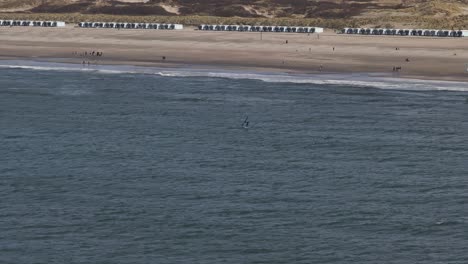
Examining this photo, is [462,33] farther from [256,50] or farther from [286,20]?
[286,20]

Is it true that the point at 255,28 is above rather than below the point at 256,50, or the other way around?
above

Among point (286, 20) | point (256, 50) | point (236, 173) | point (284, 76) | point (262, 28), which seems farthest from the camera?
point (286, 20)

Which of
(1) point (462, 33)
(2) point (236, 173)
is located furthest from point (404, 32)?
(2) point (236, 173)

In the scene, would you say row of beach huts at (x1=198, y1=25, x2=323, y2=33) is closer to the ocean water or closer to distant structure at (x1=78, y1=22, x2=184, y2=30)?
distant structure at (x1=78, y1=22, x2=184, y2=30)

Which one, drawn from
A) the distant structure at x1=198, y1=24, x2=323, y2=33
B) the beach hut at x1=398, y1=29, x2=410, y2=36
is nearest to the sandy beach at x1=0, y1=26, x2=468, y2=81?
the distant structure at x1=198, y1=24, x2=323, y2=33

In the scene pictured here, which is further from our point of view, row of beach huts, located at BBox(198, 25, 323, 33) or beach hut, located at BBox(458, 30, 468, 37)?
row of beach huts, located at BBox(198, 25, 323, 33)

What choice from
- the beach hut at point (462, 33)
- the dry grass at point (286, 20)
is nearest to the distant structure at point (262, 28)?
the dry grass at point (286, 20)

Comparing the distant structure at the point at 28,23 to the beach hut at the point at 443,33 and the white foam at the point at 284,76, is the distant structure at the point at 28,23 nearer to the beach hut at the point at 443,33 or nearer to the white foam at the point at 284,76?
the white foam at the point at 284,76
